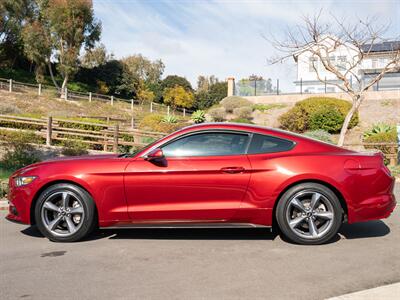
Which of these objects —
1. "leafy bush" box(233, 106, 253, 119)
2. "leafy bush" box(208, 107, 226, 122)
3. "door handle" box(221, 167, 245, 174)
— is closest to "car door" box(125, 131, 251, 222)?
"door handle" box(221, 167, 245, 174)

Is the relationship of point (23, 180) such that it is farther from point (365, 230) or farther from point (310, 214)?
point (365, 230)

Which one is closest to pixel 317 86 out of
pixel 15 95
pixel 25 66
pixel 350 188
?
pixel 15 95

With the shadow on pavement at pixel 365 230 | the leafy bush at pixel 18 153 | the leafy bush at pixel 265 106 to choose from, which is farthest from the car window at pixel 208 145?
the leafy bush at pixel 265 106

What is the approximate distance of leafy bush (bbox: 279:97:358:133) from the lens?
24.3 m

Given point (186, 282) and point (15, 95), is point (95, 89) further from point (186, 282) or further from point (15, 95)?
point (186, 282)

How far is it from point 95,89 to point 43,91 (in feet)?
29.8

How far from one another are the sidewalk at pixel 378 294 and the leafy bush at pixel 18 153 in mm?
10066

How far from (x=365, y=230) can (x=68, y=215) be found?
152 inches

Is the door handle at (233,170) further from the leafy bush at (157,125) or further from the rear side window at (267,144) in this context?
the leafy bush at (157,125)

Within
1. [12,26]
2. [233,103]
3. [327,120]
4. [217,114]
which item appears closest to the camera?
[327,120]

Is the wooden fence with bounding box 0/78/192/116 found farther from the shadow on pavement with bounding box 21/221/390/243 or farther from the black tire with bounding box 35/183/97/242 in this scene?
the black tire with bounding box 35/183/97/242

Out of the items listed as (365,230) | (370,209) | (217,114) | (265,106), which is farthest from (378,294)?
(265,106)

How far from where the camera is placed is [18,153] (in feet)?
40.4

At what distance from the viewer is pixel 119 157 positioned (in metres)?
5.30
